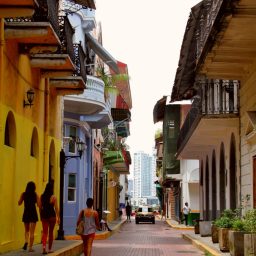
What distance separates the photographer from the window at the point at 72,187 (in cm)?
2892

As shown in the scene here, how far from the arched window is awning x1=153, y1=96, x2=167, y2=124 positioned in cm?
3922

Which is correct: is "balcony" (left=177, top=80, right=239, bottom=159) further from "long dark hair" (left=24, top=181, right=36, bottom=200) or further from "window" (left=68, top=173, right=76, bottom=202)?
"window" (left=68, top=173, right=76, bottom=202)

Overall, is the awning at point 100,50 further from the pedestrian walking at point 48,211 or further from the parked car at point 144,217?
the parked car at point 144,217

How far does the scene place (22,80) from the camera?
16078mm

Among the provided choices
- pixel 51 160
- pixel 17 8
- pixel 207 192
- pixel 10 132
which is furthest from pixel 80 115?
pixel 17 8

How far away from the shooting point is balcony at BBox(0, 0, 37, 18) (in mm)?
12185

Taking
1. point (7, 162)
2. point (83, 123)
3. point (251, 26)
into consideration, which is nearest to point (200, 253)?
point (7, 162)

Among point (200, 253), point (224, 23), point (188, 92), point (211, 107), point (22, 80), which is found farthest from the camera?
point (188, 92)

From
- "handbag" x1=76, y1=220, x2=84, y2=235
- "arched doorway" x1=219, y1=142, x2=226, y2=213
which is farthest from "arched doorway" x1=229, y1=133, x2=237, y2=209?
"handbag" x1=76, y1=220, x2=84, y2=235

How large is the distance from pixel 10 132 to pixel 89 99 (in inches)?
431

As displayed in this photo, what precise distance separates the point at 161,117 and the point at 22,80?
4372 centimetres

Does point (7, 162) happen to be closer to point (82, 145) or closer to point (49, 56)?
point (49, 56)

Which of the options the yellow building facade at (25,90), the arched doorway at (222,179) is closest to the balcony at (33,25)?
the yellow building facade at (25,90)

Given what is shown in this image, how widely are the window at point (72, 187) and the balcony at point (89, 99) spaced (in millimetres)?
3092
